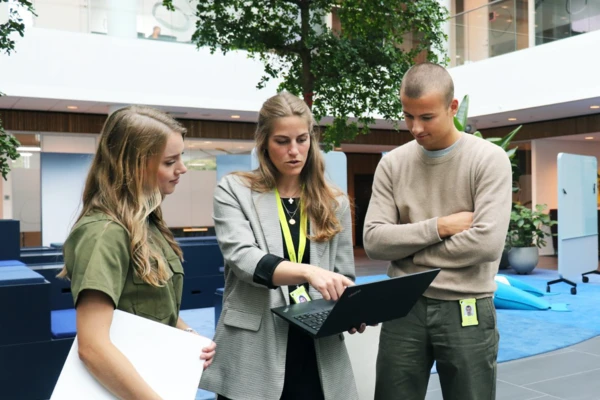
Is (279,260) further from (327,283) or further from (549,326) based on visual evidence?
(549,326)

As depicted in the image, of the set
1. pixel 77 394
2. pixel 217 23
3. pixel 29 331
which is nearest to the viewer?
pixel 77 394

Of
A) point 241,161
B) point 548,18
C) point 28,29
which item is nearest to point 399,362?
point 241,161

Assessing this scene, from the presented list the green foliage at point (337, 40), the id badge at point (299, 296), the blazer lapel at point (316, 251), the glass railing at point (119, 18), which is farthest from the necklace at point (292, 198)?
the glass railing at point (119, 18)

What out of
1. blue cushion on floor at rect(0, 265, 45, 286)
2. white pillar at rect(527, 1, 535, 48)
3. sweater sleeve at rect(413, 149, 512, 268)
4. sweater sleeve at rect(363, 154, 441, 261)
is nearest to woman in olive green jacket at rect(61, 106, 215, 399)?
sweater sleeve at rect(363, 154, 441, 261)

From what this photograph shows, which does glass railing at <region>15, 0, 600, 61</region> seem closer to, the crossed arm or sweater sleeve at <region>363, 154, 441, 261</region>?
sweater sleeve at <region>363, 154, 441, 261</region>

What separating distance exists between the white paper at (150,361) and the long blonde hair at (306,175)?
1.87ft

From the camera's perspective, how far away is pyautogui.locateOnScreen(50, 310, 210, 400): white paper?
118 centimetres

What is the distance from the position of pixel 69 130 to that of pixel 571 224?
9452 mm

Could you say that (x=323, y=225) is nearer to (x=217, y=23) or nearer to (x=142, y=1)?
(x=217, y=23)

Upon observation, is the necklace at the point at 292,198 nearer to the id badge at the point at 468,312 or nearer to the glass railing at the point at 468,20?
the id badge at the point at 468,312

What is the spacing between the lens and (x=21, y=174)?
11805 millimetres

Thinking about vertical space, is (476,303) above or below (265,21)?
below

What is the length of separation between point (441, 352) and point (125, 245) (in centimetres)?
112

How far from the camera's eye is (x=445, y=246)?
1.89 meters
